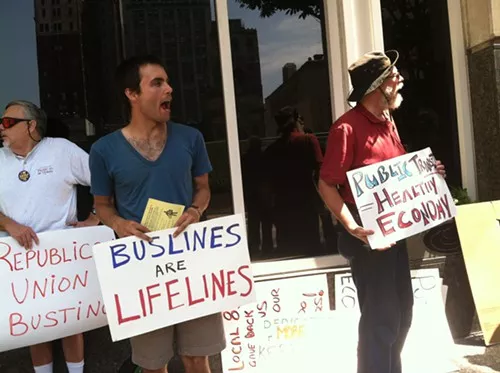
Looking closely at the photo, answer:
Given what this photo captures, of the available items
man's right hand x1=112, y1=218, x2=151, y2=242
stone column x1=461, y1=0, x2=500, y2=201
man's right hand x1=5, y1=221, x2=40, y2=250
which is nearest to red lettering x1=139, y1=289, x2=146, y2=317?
man's right hand x1=112, y1=218, x2=151, y2=242

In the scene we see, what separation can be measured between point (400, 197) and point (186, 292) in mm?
1092

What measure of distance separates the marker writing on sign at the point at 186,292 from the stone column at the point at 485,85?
2230 millimetres

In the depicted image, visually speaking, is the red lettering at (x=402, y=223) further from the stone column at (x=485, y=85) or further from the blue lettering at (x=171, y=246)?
the stone column at (x=485, y=85)

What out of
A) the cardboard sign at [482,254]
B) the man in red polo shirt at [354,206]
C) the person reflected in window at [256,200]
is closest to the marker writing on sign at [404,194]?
the man in red polo shirt at [354,206]

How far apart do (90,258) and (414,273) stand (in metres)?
2.04

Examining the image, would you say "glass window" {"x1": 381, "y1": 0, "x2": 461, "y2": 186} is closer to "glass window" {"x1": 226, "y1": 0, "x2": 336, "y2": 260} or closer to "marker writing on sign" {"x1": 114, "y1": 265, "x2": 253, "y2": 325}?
"glass window" {"x1": 226, "y1": 0, "x2": 336, "y2": 260}

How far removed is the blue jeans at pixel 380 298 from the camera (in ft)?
8.27

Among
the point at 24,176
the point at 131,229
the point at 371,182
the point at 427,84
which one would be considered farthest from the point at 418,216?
the point at 24,176

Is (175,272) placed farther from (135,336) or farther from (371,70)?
(371,70)

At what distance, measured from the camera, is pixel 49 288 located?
275 centimetres

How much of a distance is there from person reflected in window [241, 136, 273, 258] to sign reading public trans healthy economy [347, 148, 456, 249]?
1.32 metres

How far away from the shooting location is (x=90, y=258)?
283 cm

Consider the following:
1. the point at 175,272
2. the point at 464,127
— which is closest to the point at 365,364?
the point at 175,272

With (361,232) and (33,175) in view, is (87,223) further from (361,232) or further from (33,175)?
(361,232)
